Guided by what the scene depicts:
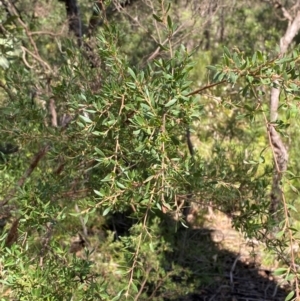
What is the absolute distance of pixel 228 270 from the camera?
514 cm

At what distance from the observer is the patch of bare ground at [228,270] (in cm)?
466

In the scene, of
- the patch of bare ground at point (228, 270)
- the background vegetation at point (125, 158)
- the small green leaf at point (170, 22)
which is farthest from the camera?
the patch of bare ground at point (228, 270)

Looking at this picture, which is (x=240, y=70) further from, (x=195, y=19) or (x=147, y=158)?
(x=195, y=19)

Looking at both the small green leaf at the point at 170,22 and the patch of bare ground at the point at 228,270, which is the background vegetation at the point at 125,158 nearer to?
the small green leaf at the point at 170,22

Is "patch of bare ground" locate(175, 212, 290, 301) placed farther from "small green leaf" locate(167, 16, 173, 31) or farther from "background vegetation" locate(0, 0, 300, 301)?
"small green leaf" locate(167, 16, 173, 31)

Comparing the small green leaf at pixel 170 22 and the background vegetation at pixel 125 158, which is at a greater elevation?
the small green leaf at pixel 170 22

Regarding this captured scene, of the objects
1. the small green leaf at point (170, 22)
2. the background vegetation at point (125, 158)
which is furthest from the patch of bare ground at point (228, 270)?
the small green leaf at point (170, 22)

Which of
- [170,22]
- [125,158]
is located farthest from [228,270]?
[170,22]

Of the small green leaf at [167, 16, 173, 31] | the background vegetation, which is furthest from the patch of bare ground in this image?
the small green leaf at [167, 16, 173, 31]

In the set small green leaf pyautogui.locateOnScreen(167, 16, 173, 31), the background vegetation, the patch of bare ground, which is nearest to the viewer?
the background vegetation

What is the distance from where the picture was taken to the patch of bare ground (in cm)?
466

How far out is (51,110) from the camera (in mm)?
3008

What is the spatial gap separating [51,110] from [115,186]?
1598mm

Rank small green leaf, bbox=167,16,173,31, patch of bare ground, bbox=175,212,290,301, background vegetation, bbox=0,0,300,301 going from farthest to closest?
patch of bare ground, bbox=175,212,290,301
small green leaf, bbox=167,16,173,31
background vegetation, bbox=0,0,300,301
